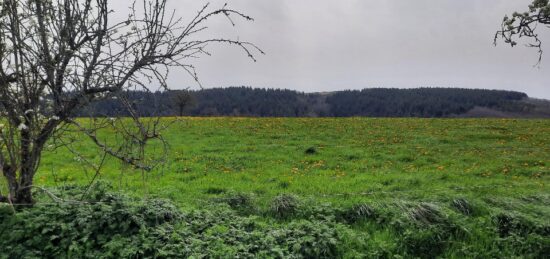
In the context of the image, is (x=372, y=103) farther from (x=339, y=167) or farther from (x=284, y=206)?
(x=284, y=206)

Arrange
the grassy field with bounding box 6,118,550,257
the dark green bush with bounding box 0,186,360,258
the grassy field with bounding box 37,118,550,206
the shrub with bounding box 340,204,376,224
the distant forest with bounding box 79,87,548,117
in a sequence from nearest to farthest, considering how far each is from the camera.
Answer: the dark green bush with bounding box 0,186,360,258, the grassy field with bounding box 6,118,550,257, the shrub with bounding box 340,204,376,224, the grassy field with bounding box 37,118,550,206, the distant forest with bounding box 79,87,548,117

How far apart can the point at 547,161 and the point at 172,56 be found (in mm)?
17861

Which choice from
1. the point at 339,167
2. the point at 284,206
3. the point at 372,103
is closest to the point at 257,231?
the point at 284,206

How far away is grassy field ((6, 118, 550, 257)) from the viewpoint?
27.9 ft

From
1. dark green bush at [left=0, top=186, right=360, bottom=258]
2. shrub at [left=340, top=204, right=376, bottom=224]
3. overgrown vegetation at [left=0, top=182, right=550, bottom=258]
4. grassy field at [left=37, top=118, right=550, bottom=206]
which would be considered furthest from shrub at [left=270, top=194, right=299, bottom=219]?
dark green bush at [left=0, top=186, right=360, bottom=258]

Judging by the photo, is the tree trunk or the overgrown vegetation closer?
the overgrown vegetation

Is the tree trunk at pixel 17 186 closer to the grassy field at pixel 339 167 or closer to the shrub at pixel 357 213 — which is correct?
the grassy field at pixel 339 167

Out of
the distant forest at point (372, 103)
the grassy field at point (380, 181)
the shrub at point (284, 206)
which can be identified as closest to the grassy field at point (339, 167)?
the grassy field at point (380, 181)

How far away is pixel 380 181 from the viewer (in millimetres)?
13992

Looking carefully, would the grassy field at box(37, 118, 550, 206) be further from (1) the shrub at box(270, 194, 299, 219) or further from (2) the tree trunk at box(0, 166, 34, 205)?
(2) the tree trunk at box(0, 166, 34, 205)

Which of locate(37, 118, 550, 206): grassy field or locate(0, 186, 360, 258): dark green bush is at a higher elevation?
locate(0, 186, 360, 258): dark green bush

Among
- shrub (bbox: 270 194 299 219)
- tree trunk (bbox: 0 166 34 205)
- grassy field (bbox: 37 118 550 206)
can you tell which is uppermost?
tree trunk (bbox: 0 166 34 205)

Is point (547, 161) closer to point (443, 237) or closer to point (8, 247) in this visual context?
point (443, 237)

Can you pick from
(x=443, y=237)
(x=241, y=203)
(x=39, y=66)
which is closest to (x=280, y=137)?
(x=241, y=203)
